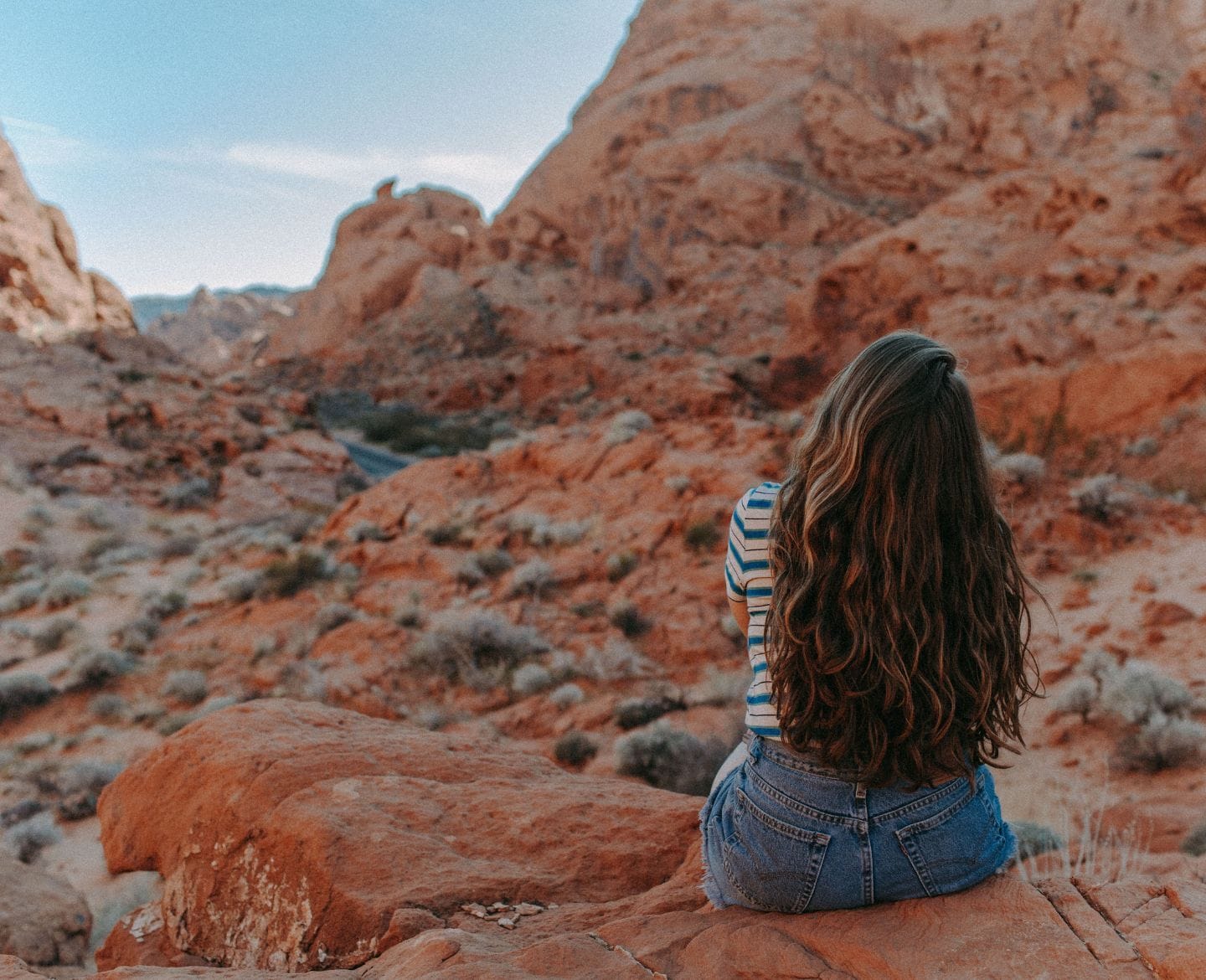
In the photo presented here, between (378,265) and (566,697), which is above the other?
(378,265)

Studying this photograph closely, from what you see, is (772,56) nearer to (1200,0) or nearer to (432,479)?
(1200,0)

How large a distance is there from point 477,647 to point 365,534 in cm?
404

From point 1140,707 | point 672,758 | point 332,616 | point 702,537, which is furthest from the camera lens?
point 702,537

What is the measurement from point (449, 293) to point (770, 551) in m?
39.1

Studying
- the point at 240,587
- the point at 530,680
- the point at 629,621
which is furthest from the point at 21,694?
the point at 629,621

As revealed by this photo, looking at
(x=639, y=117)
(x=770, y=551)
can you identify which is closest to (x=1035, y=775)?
(x=770, y=551)

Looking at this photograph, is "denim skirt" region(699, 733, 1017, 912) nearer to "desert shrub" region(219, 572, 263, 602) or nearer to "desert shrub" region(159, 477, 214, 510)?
"desert shrub" region(219, 572, 263, 602)

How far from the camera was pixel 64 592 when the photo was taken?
33.4ft

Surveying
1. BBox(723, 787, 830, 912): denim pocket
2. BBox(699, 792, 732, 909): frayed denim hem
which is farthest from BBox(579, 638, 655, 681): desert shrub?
BBox(723, 787, 830, 912): denim pocket

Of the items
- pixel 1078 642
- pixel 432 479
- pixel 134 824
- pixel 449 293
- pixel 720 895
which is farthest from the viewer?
pixel 449 293

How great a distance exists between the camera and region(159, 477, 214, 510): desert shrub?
51.8 ft

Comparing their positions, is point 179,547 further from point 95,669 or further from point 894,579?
point 894,579

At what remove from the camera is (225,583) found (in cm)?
959

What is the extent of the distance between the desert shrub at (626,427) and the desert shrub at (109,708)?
22.8 ft
